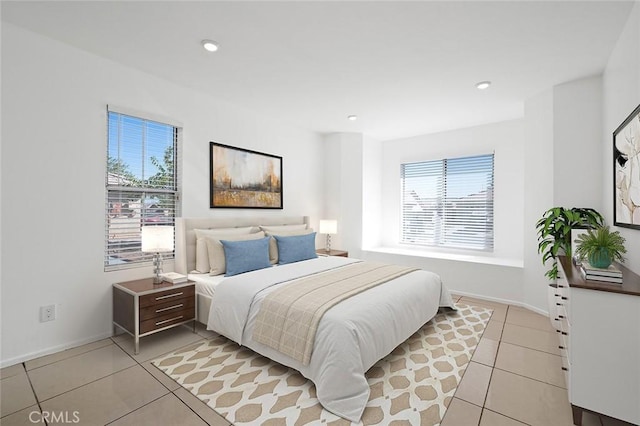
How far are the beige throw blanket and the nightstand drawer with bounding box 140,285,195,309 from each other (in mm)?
955

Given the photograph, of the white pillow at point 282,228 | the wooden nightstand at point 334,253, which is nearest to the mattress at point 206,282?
the white pillow at point 282,228

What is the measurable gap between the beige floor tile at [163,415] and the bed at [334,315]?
649mm

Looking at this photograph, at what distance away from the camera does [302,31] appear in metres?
2.35

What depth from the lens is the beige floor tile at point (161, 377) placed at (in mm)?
Result: 2148

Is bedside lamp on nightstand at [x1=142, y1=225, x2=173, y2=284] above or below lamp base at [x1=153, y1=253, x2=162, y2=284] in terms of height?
above

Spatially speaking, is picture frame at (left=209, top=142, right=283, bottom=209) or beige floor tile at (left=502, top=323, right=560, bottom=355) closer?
beige floor tile at (left=502, top=323, right=560, bottom=355)

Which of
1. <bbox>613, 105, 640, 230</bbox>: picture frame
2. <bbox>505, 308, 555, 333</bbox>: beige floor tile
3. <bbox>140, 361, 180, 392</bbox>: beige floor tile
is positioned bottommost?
<bbox>140, 361, 180, 392</bbox>: beige floor tile

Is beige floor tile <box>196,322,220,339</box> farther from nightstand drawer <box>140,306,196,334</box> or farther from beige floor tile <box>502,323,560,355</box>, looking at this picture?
beige floor tile <box>502,323,560,355</box>

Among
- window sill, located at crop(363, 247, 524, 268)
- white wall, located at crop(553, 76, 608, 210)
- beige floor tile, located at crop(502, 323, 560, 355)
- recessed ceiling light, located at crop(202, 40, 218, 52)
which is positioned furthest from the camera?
window sill, located at crop(363, 247, 524, 268)

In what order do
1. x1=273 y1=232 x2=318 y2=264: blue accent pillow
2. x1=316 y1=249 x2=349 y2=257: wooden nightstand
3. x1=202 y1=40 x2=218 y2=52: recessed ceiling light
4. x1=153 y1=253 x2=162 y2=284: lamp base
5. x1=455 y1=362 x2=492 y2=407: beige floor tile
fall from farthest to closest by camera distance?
x1=316 y1=249 x2=349 y2=257: wooden nightstand
x1=273 y1=232 x2=318 y2=264: blue accent pillow
x1=153 y1=253 x2=162 y2=284: lamp base
x1=202 y1=40 x2=218 y2=52: recessed ceiling light
x1=455 y1=362 x2=492 y2=407: beige floor tile

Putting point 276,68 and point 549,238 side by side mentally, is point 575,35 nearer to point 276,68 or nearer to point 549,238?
point 549,238

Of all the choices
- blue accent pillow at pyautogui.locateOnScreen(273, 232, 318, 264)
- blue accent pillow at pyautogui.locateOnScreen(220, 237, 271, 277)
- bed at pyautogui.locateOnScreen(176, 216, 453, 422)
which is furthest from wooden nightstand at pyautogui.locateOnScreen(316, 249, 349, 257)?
blue accent pillow at pyautogui.locateOnScreen(220, 237, 271, 277)

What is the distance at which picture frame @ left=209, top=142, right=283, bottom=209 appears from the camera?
380cm

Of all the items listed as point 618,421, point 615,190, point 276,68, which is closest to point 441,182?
point 615,190
